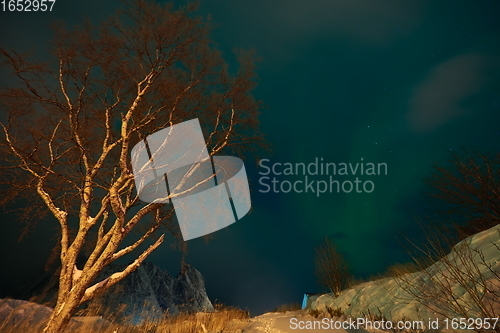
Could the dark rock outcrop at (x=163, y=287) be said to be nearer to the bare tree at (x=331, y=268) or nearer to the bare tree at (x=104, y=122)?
the bare tree at (x=331, y=268)

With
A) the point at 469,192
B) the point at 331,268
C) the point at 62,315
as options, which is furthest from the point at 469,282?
the point at 331,268

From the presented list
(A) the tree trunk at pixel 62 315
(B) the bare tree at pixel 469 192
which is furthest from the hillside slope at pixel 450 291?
(A) the tree trunk at pixel 62 315

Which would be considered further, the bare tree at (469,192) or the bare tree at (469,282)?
the bare tree at (469,192)

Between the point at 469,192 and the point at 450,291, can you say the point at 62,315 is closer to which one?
the point at 450,291

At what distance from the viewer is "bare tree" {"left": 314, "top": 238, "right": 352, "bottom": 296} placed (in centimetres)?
1571

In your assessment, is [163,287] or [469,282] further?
[163,287]

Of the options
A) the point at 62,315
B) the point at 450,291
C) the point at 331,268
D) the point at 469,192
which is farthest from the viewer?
the point at 331,268

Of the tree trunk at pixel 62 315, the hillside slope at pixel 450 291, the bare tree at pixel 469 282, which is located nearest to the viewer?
the hillside slope at pixel 450 291

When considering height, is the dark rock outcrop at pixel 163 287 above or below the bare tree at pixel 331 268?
below
